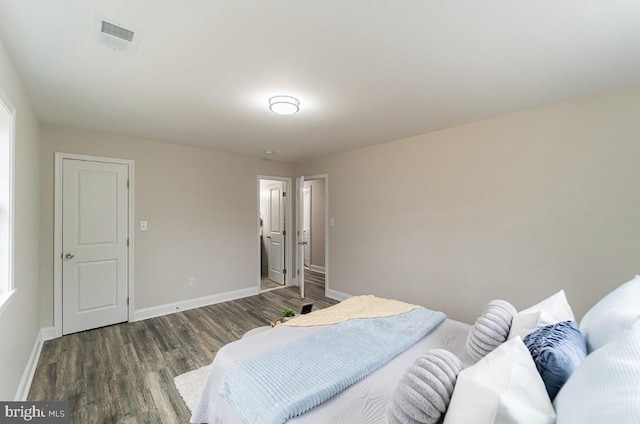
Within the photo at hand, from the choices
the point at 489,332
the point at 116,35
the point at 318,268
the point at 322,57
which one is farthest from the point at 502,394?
the point at 318,268

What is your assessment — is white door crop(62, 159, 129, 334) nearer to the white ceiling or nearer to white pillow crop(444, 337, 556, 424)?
the white ceiling

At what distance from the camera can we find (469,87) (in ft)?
6.97

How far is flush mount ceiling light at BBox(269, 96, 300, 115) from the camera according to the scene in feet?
7.50

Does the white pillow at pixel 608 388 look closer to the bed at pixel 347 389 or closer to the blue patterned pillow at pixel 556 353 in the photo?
the blue patterned pillow at pixel 556 353

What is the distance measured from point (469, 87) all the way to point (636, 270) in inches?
76.7

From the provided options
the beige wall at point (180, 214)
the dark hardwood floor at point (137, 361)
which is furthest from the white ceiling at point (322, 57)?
the dark hardwood floor at point (137, 361)

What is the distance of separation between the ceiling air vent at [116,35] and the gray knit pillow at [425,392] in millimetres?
2147

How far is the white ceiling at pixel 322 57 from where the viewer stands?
1.34m

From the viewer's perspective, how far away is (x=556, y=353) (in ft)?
3.06

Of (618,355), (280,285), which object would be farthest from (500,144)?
(280,285)

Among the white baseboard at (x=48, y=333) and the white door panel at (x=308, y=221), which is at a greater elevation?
the white door panel at (x=308, y=221)

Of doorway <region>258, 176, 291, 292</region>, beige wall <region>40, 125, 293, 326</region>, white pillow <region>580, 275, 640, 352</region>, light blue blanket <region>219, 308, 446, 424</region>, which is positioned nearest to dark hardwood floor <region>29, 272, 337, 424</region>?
beige wall <region>40, 125, 293, 326</region>

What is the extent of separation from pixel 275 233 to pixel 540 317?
15.5 ft

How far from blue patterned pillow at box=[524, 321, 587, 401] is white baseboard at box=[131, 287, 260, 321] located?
411cm
